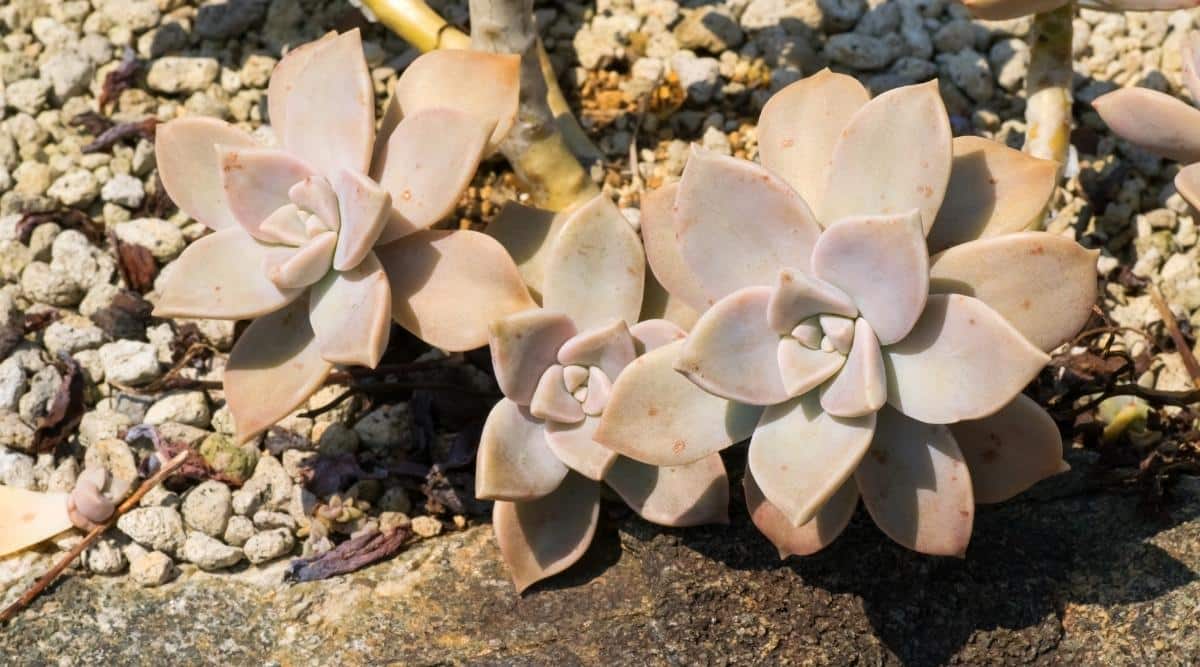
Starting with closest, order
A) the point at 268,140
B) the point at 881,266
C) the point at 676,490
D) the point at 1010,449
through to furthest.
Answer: the point at 881,266, the point at 1010,449, the point at 676,490, the point at 268,140

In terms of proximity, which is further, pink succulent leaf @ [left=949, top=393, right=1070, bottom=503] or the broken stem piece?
the broken stem piece

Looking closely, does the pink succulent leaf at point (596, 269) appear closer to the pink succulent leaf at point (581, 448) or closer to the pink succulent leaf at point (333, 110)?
the pink succulent leaf at point (581, 448)

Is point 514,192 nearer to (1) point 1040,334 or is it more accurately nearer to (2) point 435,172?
(2) point 435,172

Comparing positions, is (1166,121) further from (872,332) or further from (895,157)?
(872,332)

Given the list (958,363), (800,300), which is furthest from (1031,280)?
(800,300)

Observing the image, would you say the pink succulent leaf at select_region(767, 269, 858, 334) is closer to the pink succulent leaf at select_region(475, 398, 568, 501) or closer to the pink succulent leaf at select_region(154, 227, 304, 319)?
the pink succulent leaf at select_region(475, 398, 568, 501)

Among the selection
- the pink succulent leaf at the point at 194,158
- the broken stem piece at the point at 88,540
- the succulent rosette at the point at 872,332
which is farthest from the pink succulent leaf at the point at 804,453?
the broken stem piece at the point at 88,540

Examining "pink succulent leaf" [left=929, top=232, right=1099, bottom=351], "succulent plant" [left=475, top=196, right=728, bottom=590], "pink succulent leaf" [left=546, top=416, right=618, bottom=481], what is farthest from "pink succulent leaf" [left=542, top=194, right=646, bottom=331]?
"pink succulent leaf" [left=929, top=232, right=1099, bottom=351]
